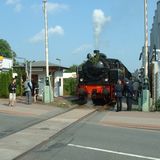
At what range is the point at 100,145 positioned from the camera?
13703 millimetres

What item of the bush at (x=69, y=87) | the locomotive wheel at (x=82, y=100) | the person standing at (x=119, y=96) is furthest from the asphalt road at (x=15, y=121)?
the bush at (x=69, y=87)

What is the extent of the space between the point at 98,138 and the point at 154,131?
347 cm

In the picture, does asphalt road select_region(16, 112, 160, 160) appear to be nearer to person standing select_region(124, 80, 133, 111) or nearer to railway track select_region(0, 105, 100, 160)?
railway track select_region(0, 105, 100, 160)

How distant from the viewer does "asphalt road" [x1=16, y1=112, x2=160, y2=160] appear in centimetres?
1184

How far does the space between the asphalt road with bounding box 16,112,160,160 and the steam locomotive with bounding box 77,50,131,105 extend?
13079 mm

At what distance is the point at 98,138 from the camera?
15359 millimetres

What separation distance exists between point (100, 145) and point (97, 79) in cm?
1859

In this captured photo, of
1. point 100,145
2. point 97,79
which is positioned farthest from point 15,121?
point 97,79

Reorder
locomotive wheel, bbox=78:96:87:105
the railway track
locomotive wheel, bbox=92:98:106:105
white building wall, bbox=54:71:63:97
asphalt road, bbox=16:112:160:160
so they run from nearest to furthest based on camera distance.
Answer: asphalt road, bbox=16:112:160:160, the railway track, locomotive wheel, bbox=78:96:87:105, locomotive wheel, bbox=92:98:106:105, white building wall, bbox=54:71:63:97

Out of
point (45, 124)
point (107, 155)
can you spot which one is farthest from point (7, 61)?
point (107, 155)

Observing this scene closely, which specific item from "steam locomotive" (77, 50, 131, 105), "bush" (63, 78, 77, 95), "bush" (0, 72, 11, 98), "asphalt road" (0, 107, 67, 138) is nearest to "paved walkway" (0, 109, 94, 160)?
"asphalt road" (0, 107, 67, 138)

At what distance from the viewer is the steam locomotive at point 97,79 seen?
31.7 meters

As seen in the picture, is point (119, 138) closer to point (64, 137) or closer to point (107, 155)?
point (64, 137)

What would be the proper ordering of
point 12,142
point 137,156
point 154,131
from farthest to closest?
1. point 154,131
2. point 12,142
3. point 137,156
